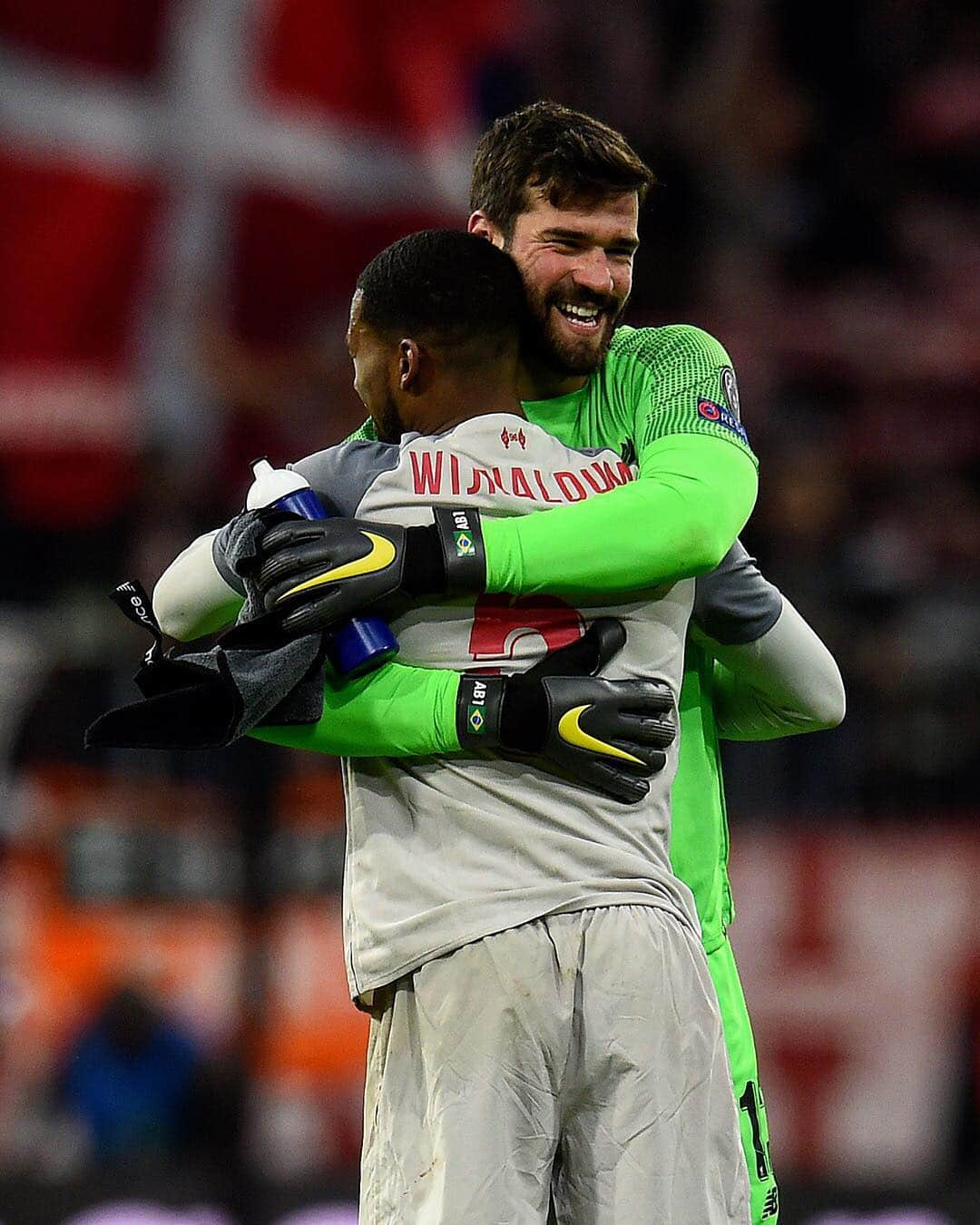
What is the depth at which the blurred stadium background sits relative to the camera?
4836 mm

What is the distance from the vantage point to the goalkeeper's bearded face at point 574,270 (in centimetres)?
229

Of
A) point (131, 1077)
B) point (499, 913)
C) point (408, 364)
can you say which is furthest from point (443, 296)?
point (131, 1077)

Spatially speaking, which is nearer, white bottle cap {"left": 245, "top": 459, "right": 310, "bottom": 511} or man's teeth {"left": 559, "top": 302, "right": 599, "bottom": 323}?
white bottle cap {"left": 245, "top": 459, "right": 310, "bottom": 511}

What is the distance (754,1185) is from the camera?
233 centimetres

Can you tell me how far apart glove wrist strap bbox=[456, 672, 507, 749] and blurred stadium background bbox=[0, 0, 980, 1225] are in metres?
2.76

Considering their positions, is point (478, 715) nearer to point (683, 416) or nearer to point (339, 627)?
point (339, 627)

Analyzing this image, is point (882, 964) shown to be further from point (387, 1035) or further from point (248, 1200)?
point (387, 1035)

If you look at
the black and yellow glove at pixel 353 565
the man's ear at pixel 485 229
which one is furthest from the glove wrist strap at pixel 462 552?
the man's ear at pixel 485 229

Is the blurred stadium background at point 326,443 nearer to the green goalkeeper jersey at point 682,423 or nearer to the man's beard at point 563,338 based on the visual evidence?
the green goalkeeper jersey at point 682,423

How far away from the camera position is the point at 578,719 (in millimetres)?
2039

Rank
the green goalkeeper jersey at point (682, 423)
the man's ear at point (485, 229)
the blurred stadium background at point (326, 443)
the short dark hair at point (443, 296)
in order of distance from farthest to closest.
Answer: the blurred stadium background at point (326, 443) → the man's ear at point (485, 229) → the green goalkeeper jersey at point (682, 423) → the short dark hair at point (443, 296)

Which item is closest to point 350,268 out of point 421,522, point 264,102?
point 264,102

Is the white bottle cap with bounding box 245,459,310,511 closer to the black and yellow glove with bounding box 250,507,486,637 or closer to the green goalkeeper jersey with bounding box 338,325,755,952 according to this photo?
the black and yellow glove with bounding box 250,507,486,637

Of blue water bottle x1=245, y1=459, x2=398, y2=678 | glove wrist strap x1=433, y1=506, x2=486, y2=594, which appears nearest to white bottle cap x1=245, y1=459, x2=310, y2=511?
blue water bottle x1=245, y1=459, x2=398, y2=678
